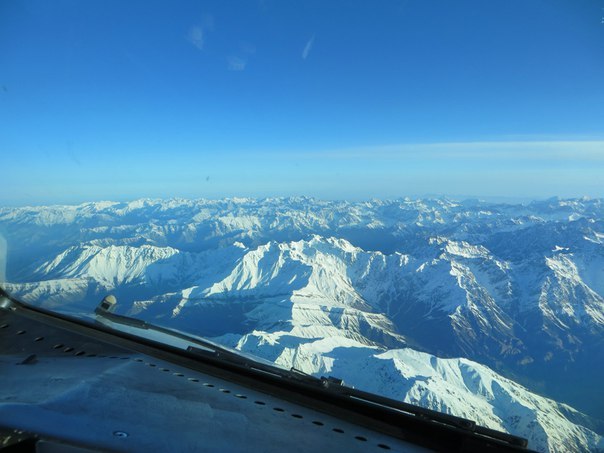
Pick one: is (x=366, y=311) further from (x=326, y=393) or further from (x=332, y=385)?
(x=326, y=393)

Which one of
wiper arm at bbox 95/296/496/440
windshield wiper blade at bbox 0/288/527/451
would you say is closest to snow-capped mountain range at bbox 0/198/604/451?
windshield wiper blade at bbox 0/288/527/451

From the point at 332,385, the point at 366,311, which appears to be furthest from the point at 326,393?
the point at 366,311

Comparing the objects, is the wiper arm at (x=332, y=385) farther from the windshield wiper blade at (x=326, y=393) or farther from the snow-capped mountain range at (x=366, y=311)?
the snow-capped mountain range at (x=366, y=311)

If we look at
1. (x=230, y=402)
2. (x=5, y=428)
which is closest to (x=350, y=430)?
(x=230, y=402)

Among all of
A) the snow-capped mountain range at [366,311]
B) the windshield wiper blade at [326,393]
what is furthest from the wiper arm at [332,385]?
the snow-capped mountain range at [366,311]

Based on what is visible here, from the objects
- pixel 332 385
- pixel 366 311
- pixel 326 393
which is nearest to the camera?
pixel 326 393

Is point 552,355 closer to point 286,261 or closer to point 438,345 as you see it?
point 438,345

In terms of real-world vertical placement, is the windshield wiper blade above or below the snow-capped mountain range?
above

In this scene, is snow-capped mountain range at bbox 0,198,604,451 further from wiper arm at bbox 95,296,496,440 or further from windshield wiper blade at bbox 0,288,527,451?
wiper arm at bbox 95,296,496,440
